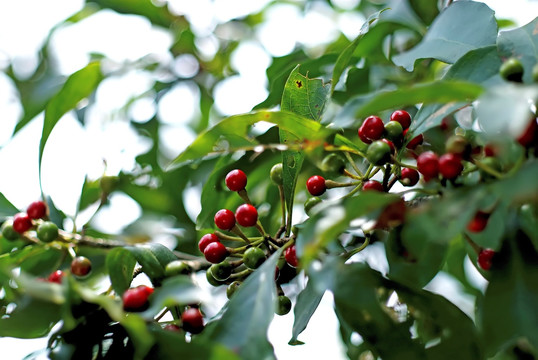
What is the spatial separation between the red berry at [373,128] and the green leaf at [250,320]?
359 mm

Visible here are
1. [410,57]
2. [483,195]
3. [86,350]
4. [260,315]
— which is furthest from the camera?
[410,57]

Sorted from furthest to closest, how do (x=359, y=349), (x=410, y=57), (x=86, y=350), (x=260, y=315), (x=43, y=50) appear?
(x=43, y=50) < (x=359, y=349) < (x=410, y=57) < (x=86, y=350) < (x=260, y=315)

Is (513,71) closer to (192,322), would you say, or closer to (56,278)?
(192,322)

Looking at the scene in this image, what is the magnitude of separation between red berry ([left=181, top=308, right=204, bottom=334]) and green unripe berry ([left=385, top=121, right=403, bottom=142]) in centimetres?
54

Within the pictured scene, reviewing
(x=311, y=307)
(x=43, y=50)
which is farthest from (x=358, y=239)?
(x=43, y=50)

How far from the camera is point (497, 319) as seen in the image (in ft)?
3.19

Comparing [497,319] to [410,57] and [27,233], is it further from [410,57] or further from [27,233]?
[27,233]

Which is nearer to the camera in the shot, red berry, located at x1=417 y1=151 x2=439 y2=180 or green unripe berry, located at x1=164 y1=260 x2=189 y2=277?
red berry, located at x1=417 y1=151 x2=439 y2=180

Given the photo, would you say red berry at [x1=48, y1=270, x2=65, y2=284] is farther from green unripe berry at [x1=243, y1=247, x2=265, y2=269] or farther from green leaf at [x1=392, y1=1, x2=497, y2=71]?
green leaf at [x1=392, y1=1, x2=497, y2=71]

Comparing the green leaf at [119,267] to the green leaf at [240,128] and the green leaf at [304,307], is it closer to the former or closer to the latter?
the green leaf at [240,128]

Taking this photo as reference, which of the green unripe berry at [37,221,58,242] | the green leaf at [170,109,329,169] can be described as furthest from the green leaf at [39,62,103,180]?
the green leaf at [170,109,329,169]

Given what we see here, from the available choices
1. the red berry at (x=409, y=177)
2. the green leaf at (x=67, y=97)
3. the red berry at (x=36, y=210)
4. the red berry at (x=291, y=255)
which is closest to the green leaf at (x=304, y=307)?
the red berry at (x=291, y=255)

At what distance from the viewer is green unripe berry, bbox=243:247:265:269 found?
1334 millimetres

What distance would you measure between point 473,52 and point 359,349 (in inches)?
33.1
